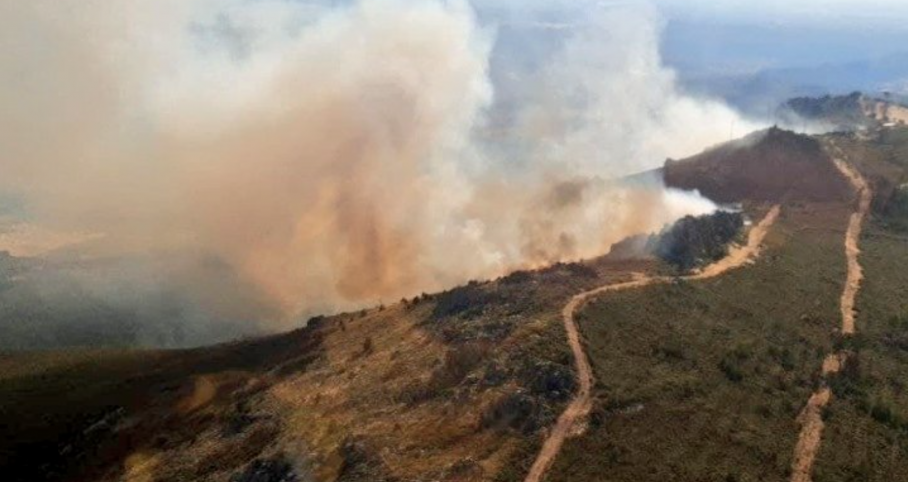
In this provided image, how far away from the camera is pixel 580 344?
224 ft

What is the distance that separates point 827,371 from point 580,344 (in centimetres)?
2069

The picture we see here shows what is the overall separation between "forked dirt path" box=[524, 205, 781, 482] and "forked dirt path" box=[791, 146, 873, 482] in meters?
10.3

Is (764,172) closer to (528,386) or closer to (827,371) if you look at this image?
(827,371)

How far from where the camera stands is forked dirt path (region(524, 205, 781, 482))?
54172mm

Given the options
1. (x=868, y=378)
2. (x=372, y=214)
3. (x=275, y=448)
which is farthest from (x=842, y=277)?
(x=372, y=214)

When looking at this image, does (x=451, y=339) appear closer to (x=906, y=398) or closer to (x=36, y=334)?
(x=906, y=398)

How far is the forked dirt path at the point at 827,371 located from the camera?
2159 inches

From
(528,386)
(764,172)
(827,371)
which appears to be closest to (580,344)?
(528,386)

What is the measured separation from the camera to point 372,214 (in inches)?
5758

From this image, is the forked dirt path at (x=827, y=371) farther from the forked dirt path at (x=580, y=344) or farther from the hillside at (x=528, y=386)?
the forked dirt path at (x=580, y=344)

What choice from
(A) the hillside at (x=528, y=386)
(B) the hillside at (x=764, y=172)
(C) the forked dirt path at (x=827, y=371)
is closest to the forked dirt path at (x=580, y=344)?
(A) the hillside at (x=528, y=386)

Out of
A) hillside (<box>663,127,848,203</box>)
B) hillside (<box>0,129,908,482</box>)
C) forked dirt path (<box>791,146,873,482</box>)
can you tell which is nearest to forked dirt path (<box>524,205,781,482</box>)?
hillside (<box>0,129,908,482</box>)

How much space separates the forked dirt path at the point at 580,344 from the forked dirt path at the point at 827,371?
10253mm

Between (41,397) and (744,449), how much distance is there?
7510 centimetres
